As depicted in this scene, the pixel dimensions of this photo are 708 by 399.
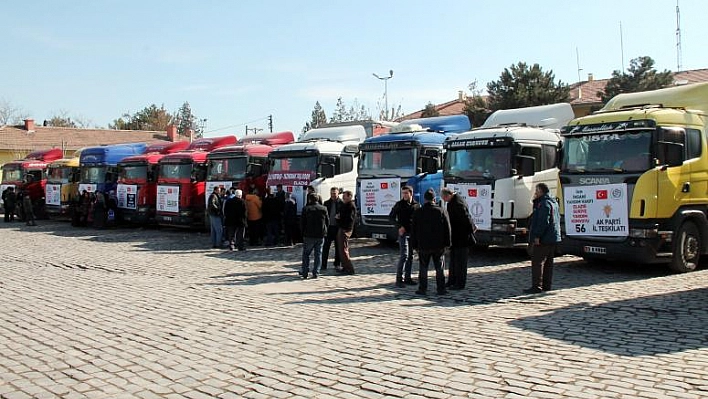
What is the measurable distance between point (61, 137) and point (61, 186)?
3479 cm

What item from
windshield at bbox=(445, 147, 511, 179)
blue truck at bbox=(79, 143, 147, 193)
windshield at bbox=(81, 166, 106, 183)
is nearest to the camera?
windshield at bbox=(445, 147, 511, 179)

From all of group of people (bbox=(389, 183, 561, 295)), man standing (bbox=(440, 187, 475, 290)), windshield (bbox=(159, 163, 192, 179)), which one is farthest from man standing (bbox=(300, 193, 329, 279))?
windshield (bbox=(159, 163, 192, 179))

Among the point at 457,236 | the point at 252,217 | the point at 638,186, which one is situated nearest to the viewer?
the point at 457,236

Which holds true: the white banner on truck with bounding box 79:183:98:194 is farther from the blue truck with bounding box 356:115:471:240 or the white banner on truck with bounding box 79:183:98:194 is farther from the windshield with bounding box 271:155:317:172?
the blue truck with bounding box 356:115:471:240

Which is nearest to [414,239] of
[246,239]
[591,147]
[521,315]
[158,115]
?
[521,315]

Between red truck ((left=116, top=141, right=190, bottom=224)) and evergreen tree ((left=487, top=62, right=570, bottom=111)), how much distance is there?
19.7 m

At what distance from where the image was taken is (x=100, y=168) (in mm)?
26078

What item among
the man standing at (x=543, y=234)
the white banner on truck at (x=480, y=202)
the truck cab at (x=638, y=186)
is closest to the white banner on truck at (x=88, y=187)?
the white banner on truck at (x=480, y=202)

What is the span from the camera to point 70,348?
7059mm

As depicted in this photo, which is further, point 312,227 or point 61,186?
point 61,186

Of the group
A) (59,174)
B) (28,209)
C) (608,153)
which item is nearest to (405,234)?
(608,153)

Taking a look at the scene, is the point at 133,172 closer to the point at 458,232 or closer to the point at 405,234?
the point at 405,234

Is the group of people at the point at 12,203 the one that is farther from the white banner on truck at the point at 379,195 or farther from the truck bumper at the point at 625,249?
the truck bumper at the point at 625,249

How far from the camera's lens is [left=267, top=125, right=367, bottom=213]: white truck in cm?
1794
